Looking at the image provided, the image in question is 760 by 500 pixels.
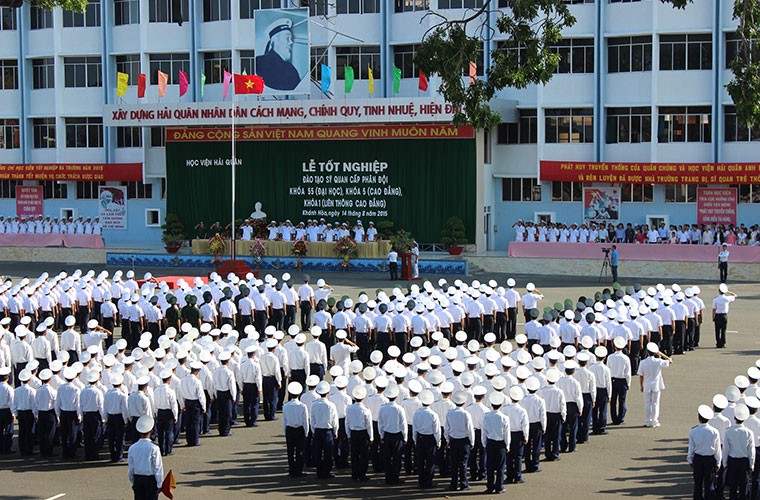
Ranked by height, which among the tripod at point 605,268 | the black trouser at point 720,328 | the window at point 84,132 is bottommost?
the black trouser at point 720,328

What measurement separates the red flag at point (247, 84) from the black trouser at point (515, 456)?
79.8ft

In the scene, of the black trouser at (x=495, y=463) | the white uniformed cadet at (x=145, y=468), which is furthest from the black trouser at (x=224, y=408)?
the black trouser at (x=495, y=463)

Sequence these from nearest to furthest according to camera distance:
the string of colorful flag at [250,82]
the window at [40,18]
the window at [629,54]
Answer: the string of colorful flag at [250,82]
the window at [629,54]
the window at [40,18]

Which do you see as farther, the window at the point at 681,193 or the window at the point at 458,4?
the window at the point at 458,4

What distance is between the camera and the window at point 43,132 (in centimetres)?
4566

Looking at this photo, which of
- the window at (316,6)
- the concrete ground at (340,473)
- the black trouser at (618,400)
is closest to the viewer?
the concrete ground at (340,473)

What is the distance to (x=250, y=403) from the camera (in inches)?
650

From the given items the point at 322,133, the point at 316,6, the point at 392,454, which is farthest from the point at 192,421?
the point at 316,6

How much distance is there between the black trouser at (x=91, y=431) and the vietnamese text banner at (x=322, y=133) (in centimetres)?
2376

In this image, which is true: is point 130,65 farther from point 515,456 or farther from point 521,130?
point 515,456

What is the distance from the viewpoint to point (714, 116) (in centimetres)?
3616

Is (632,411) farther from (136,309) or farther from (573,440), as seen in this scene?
(136,309)

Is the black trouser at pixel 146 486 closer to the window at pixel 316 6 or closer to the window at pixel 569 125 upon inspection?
the window at pixel 569 125

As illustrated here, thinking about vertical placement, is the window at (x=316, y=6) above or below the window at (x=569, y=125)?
above
